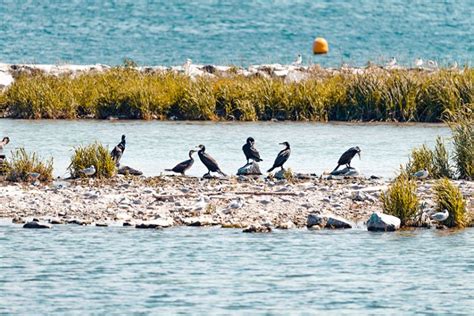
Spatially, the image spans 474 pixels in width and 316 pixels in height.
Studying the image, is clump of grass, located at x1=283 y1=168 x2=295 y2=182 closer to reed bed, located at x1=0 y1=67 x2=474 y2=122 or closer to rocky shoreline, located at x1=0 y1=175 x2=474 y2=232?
rocky shoreline, located at x1=0 y1=175 x2=474 y2=232

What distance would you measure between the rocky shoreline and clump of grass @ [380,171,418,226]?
0.47 meters

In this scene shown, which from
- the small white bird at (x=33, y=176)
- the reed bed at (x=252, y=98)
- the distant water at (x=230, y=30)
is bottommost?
the small white bird at (x=33, y=176)

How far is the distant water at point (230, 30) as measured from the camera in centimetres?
8406

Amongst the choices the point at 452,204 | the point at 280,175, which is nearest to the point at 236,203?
the point at 452,204

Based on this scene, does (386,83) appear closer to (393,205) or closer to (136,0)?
(393,205)

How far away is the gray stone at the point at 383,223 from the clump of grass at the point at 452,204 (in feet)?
2.10

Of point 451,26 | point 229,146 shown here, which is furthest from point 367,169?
point 451,26

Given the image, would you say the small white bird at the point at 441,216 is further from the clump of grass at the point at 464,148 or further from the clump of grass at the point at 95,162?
the clump of grass at the point at 95,162

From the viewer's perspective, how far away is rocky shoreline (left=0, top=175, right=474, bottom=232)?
1944 centimetres

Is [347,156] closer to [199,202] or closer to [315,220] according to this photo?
[199,202]

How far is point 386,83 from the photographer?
35500 millimetres

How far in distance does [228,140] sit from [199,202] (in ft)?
36.4

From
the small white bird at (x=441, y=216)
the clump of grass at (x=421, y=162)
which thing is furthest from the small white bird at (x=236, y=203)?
the clump of grass at (x=421, y=162)

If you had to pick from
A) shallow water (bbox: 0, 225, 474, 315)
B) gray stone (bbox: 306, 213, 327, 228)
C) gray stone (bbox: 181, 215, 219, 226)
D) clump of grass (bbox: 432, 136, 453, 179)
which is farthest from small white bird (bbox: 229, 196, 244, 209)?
clump of grass (bbox: 432, 136, 453, 179)
